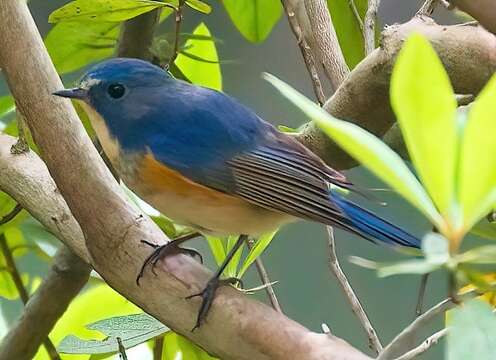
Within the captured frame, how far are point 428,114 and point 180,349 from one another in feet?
2.11

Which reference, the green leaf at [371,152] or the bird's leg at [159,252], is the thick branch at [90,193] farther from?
the green leaf at [371,152]

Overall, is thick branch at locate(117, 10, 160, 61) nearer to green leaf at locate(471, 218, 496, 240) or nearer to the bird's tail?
the bird's tail

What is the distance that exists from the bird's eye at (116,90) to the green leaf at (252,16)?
190mm

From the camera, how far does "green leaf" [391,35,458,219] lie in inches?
12.6

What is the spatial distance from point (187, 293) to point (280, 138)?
245 mm

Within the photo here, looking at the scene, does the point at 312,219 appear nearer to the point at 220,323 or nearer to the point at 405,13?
the point at 220,323

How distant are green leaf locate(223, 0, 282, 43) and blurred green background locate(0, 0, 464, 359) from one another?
31.5 inches

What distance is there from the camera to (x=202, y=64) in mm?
1091

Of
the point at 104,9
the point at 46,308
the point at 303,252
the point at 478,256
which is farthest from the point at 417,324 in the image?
the point at 303,252

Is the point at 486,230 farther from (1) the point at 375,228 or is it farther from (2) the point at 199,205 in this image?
(2) the point at 199,205

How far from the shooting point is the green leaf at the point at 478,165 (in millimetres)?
330

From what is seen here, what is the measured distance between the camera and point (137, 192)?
0.90 m

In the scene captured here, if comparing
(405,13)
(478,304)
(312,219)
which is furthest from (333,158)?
(405,13)

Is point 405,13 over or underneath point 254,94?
over
